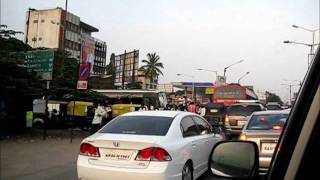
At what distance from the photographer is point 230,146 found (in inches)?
102

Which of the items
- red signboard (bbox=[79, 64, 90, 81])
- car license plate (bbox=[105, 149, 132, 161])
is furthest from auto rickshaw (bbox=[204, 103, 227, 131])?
car license plate (bbox=[105, 149, 132, 161])

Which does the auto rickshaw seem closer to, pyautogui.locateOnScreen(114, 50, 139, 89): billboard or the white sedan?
the white sedan

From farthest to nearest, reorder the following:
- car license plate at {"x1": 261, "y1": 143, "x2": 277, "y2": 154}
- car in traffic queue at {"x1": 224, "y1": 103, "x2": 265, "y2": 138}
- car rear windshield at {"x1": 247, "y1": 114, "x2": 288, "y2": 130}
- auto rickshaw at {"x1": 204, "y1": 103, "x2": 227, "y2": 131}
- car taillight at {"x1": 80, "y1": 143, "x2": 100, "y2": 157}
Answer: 1. auto rickshaw at {"x1": 204, "y1": 103, "x2": 227, "y2": 131}
2. car in traffic queue at {"x1": 224, "y1": 103, "x2": 265, "y2": 138}
3. car rear windshield at {"x1": 247, "y1": 114, "x2": 288, "y2": 130}
4. car license plate at {"x1": 261, "y1": 143, "x2": 277, "y2": 154}
5. car taillight at {"x1": 80, "y1": 143, "x2": 100, "y2": 157}

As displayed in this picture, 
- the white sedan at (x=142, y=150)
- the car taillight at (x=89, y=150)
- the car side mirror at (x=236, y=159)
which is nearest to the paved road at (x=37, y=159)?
the white sedan at (x=142, y=150)

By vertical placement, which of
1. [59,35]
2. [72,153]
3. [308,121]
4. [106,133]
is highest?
[59,35]

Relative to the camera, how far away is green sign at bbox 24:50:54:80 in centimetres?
1961

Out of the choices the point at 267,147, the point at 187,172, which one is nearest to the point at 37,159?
the point at 187,172

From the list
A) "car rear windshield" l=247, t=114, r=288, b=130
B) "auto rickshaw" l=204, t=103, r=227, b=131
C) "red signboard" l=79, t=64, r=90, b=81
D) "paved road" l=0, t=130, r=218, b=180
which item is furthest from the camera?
"auto rickshaw" l=204, t=103, r=227, b=131

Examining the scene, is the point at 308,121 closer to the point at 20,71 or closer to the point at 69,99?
the point at 20,71

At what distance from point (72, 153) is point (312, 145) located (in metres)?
13.6

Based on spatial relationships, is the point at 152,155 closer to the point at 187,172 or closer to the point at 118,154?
the point at 118,154

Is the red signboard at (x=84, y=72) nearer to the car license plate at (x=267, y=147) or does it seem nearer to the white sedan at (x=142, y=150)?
the white sedan at (x=142, y=150)

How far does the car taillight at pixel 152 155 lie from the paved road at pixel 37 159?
2.78m

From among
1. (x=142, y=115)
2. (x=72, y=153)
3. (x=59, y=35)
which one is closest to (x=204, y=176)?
(x=142, y=115)
